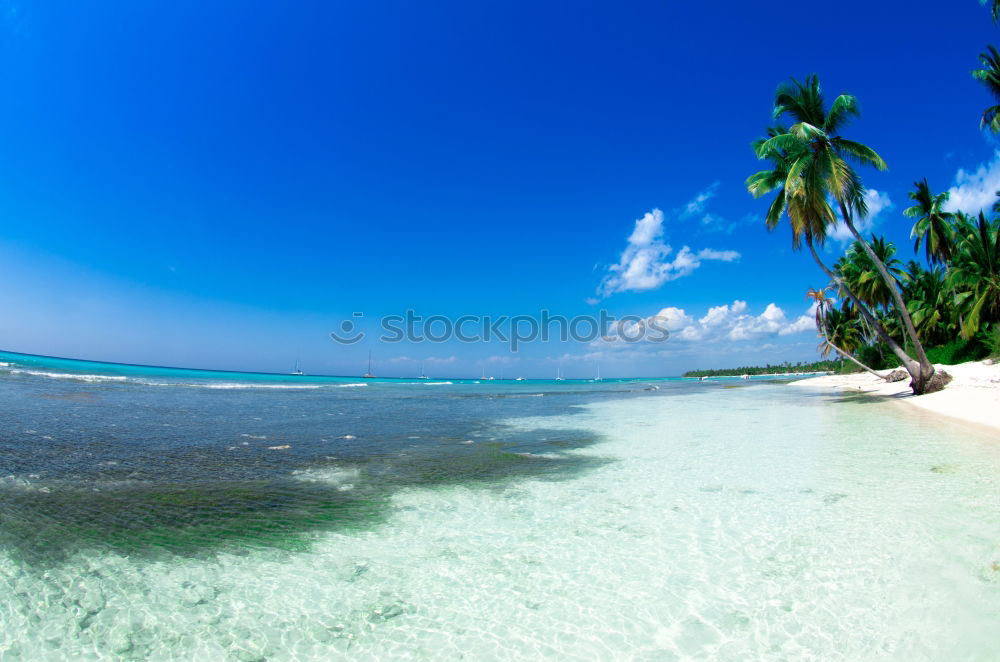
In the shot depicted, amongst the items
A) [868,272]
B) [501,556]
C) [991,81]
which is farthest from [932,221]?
[501,556]

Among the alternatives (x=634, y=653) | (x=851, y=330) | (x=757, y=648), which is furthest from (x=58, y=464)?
(x=851, y=330)

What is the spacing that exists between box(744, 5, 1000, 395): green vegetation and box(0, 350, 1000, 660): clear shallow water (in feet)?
43.9

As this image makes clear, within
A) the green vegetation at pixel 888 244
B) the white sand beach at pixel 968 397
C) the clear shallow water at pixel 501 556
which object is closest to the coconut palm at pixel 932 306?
the green vegetation at pixel 888 244

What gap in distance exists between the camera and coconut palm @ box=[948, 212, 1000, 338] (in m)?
24.5

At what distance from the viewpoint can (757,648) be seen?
2.48 metres

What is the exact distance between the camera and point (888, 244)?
3662 centimetres

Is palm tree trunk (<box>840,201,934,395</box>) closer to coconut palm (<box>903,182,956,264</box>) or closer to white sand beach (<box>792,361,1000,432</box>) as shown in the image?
white sand beach (<box>792,361,1000,432</box>)

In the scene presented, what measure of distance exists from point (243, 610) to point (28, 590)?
153 centimetres

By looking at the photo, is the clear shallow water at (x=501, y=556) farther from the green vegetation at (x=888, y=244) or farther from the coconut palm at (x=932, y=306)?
the coconut palm at (x=932, y=306)

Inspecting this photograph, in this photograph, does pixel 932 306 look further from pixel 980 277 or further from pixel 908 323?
pixel 908 323

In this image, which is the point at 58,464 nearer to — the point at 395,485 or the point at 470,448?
the point at 395,485

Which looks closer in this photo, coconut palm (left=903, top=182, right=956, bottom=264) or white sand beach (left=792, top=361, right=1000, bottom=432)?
white sand beach (left=792, top=361, right=1000, bottom=432)

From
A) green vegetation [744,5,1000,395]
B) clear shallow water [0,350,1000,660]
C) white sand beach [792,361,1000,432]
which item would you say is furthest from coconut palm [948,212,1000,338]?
clear shallow water [0,350,1000,660]

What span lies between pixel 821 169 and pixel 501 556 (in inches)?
826
